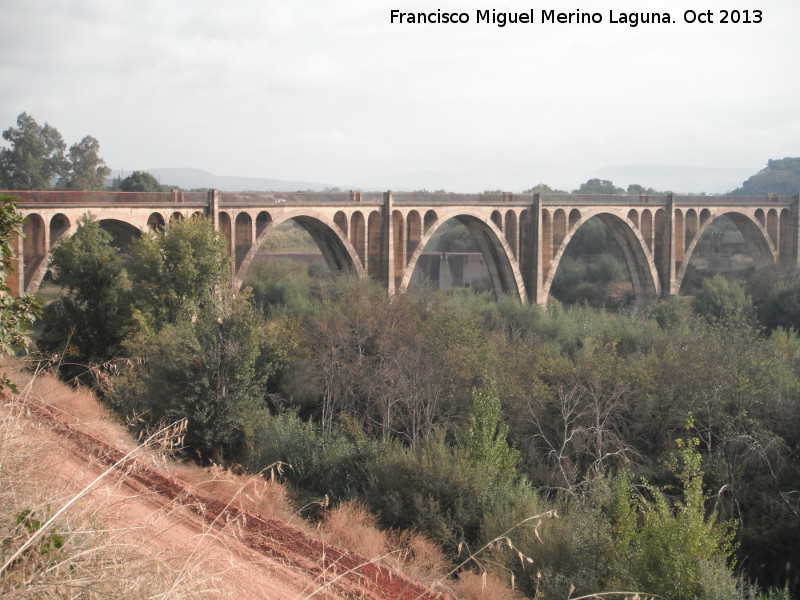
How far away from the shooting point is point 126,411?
14.0 metres

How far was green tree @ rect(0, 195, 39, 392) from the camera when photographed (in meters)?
5.95

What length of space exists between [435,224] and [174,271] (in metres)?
11.3

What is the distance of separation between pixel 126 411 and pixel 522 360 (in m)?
8.48

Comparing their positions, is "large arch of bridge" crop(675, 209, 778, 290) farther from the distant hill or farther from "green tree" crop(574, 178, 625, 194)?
the distant hill

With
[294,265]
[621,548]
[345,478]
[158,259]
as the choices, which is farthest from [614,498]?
[294,265]

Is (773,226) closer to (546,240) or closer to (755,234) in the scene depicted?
(755,234)

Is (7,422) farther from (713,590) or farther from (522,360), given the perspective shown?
(522,360)

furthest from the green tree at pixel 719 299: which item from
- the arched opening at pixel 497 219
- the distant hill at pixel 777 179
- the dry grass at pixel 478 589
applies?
the distant hill at pixel 777 179

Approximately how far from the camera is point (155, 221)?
20.7 m

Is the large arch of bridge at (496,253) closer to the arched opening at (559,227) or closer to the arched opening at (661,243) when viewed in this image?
the arched opening at (559,227)

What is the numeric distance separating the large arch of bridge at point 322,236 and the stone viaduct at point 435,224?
0.14ft

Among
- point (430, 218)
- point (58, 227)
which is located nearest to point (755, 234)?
point (430, 218)

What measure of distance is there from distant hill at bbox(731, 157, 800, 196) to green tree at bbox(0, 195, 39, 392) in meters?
111

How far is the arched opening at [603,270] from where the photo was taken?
34.0m
